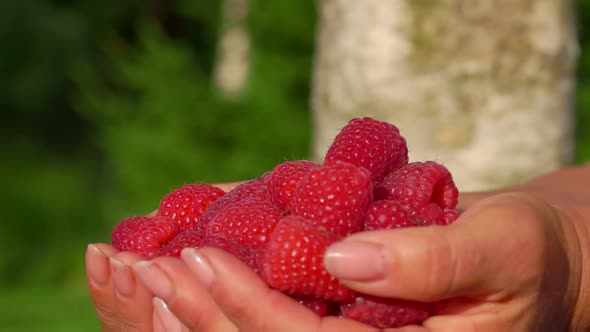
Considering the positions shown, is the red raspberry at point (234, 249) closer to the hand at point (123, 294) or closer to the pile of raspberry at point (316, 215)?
the pile of raspberry at point (316, 215)

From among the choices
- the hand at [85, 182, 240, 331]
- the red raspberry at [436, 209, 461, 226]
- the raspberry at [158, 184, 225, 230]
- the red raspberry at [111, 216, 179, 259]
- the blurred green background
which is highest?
the red raspberry at [436, 209, 461, 226]

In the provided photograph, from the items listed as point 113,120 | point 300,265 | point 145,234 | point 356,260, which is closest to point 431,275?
point 356,260

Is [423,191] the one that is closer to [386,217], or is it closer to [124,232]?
[386,217]

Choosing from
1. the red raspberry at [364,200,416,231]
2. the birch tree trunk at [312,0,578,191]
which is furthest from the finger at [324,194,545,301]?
the birch tree trunk at [312,0,578,191]

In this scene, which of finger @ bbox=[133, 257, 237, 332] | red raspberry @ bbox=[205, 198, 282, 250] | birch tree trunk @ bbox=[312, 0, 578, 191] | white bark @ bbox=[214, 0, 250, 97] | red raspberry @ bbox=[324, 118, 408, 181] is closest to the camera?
finger @ bbox=[133, 257, 237, 332]

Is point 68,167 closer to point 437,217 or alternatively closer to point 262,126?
point 262,126

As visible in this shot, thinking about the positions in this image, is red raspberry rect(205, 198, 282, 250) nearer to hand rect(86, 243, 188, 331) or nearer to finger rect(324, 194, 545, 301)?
hand rect(86, 243, 188, 331)

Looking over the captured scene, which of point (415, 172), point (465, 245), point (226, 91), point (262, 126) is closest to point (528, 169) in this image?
point (415, 172)
